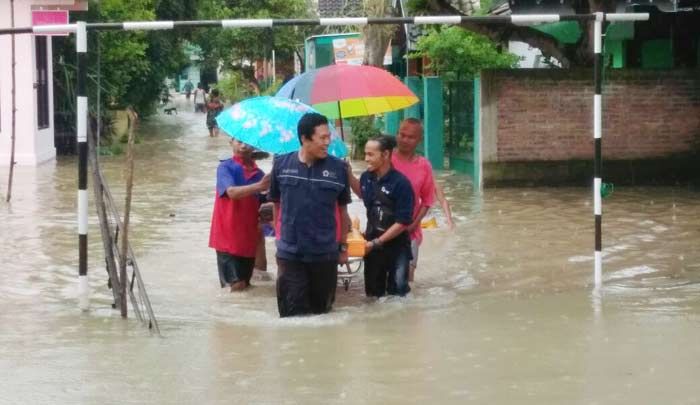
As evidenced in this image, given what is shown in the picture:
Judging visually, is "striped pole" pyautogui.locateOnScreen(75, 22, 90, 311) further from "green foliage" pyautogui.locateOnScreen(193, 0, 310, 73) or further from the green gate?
"green foliage" pyautogui.locateOnScreen(193, 0, 310, 73)

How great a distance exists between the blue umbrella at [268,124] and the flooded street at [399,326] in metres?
1.31

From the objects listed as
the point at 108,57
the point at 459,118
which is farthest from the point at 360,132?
the point at 108,57

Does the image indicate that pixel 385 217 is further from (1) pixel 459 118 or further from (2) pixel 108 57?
(2) pixel 108 57

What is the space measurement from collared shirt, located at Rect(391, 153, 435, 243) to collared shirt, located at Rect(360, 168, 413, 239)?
1.27 feet

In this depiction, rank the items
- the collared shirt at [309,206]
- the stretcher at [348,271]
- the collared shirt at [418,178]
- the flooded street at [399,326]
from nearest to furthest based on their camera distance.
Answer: the flooded street at [399,326], the collared shirt at [309,206], the collared shirt at [418,178], the stretcher at [348,271]

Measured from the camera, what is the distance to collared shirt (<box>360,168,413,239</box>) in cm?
928

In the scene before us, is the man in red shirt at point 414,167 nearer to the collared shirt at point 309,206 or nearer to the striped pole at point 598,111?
the collared shirt at point 309,206

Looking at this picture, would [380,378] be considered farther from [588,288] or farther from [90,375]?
[588,288]

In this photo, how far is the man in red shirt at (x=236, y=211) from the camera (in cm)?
962

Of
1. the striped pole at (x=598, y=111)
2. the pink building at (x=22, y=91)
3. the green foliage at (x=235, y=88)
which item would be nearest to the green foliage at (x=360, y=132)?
the pink building at (x=22, y=91)

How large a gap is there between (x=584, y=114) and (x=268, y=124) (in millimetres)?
10496

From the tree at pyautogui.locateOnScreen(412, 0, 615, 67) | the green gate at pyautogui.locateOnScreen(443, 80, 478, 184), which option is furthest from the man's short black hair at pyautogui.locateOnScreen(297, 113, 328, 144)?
the green gate at pyautogui.locateOnScreen(443, 80, 478, 184)

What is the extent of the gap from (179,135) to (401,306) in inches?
1086

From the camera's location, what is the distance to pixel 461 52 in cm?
2383
